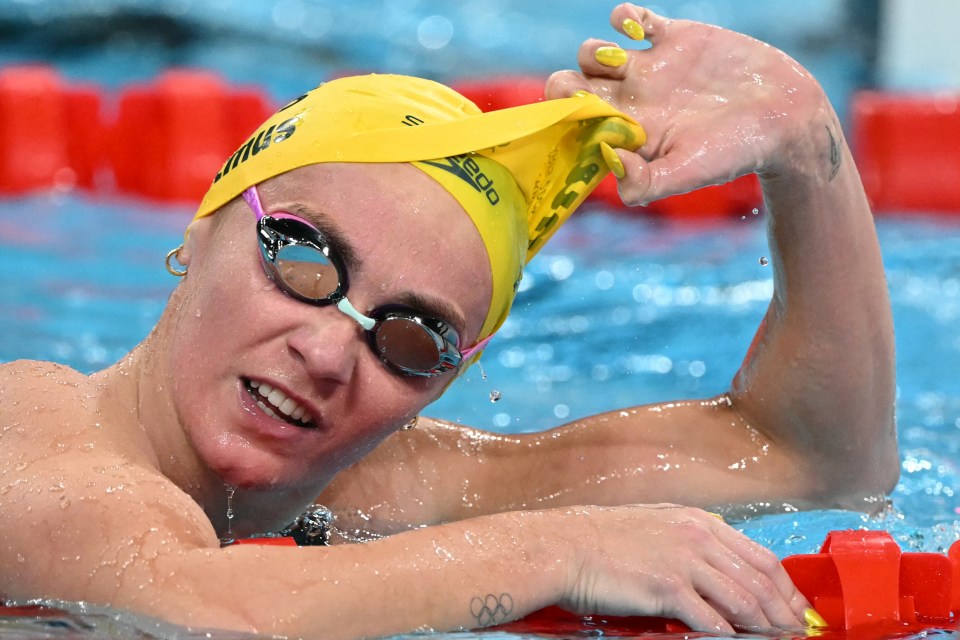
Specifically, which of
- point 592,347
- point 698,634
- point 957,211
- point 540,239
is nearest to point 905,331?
point 592,347

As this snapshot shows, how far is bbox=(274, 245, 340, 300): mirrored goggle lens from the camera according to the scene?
2023mm

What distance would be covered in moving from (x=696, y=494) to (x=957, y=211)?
567cm

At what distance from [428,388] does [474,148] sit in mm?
441

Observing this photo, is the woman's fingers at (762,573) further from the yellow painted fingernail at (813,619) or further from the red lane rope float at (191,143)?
the red lane rope float at (191,143)

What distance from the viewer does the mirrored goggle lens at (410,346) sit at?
204cm

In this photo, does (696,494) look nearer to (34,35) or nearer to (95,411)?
(95,411)

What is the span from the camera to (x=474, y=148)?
2.21 meters

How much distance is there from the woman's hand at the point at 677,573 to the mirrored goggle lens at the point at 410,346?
37 cm

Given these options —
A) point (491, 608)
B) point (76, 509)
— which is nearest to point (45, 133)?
point (76, 509)

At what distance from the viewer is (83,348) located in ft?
16.3

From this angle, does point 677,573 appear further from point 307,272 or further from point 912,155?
point 912,155

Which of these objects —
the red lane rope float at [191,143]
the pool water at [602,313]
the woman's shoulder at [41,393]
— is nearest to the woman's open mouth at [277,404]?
the woman's shoulder at [41,393]

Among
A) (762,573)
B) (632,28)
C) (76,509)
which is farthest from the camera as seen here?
(632,28)

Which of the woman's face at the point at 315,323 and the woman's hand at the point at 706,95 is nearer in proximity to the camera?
the woman's face at the point at 315,323
